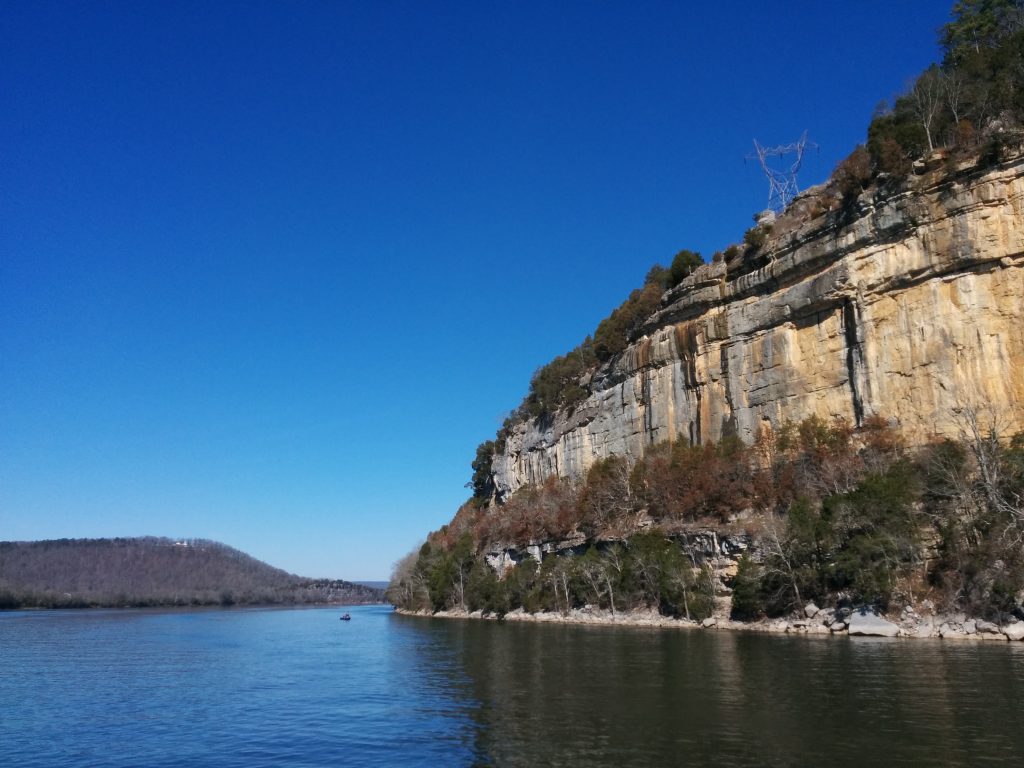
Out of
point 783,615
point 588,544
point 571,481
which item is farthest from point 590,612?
point 571,481

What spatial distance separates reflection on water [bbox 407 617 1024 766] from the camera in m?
16.4

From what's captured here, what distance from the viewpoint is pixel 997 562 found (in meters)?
36.8

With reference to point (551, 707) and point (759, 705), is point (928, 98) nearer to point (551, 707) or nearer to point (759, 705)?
point (759, 705)

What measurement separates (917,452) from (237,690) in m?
41.5

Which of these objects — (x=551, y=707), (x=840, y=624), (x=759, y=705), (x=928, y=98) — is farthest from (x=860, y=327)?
(x=551, y=707)

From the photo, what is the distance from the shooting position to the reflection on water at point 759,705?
16.4m

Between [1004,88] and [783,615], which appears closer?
[783,615]

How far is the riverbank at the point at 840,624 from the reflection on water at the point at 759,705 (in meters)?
2.83

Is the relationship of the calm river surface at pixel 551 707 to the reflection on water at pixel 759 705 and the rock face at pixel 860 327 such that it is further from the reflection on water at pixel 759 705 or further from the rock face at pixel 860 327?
the rock face at pixel 860 327

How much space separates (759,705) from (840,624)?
2317cm

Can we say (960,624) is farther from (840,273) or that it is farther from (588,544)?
(588,544)

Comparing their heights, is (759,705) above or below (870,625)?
below

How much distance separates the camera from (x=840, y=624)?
136 feet

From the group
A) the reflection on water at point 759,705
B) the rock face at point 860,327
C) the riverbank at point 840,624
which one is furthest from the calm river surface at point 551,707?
the rock face at point 860,327
